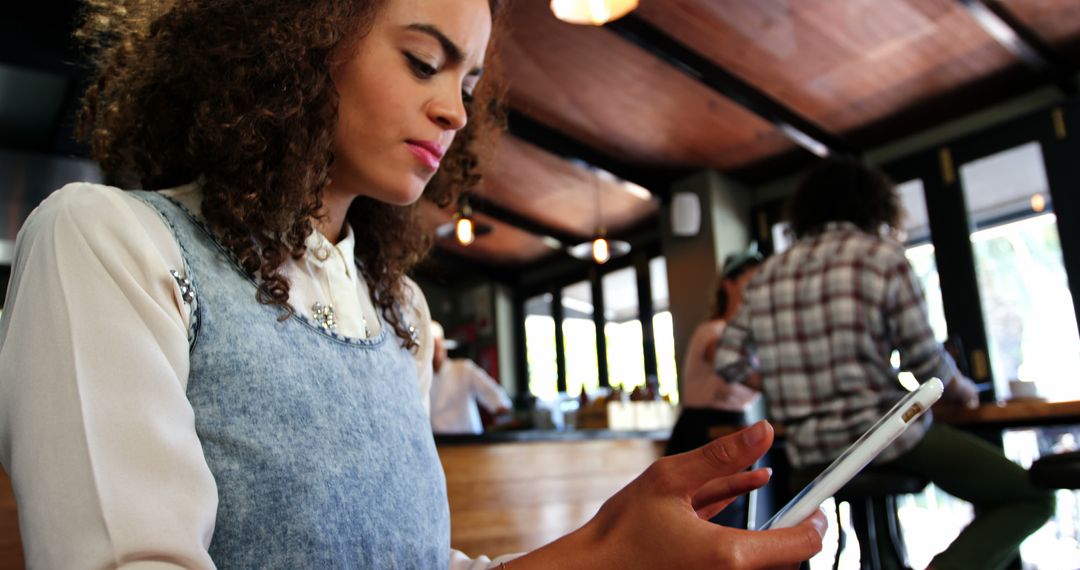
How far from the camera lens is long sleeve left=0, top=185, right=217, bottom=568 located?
19.8 inches

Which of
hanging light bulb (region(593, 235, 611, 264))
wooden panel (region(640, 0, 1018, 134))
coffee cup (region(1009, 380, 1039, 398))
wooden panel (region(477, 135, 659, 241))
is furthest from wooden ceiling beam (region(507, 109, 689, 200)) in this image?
coffee cup (region(1009, 380, 1039, 398))

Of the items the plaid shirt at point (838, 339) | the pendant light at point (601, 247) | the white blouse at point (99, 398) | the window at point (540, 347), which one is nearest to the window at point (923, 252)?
the pendant light at point (601, 247)

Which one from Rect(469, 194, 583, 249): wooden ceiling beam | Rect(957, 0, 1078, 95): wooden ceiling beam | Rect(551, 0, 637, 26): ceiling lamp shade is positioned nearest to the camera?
Rect(551, 0, 637, 26): ceiling lamp shade

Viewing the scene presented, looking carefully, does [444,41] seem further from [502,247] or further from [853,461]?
[502,247]

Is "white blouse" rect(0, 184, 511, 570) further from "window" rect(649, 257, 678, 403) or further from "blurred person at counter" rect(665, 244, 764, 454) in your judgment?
"window" rect(649, 257, 678, 403)

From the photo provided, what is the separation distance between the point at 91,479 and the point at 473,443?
2.67 metres

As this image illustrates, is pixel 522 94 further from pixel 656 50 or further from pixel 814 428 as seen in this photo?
pixel 814 428

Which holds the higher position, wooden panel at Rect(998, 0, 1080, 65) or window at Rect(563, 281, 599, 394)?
wooden panel at Rect(998, 0, 1080, 65)

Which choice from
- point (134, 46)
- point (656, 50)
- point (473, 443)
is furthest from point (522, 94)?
point (134, 46)

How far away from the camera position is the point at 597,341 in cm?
867

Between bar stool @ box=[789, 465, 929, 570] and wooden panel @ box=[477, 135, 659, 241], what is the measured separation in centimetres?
497

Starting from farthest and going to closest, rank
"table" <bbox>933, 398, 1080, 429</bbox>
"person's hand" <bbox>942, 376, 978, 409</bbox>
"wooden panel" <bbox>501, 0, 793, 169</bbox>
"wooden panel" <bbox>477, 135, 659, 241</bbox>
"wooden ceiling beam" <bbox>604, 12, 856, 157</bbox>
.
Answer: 1. "wooden panel" <bbox>477, 135, 659, 241</bbox>
2. "wooden panel" <bbox>501, 0, 793, 169</bbox>
3. "wooden ceiling beam" <bbox>604, 12, 856, 157</bbox>
4. "person's hand" <bbox>942, 376, 978, 409</bbox>
5. "table" <bbox>933, 398, 1080, 429</bbox>

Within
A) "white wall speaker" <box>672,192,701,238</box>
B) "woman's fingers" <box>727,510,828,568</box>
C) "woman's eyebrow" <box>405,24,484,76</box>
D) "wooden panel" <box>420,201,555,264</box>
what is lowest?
"woman's fingers" <box>727,510,828,568</box>

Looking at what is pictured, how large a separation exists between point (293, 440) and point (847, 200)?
206cm
